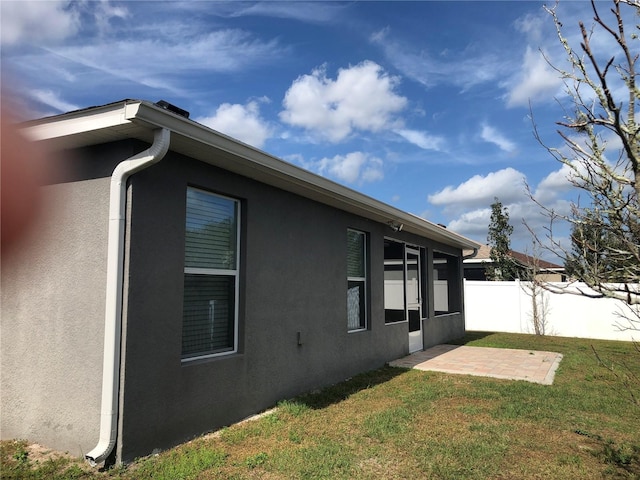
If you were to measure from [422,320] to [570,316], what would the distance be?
772 centimetres

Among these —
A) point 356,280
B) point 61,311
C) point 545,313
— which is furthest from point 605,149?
point 545,313

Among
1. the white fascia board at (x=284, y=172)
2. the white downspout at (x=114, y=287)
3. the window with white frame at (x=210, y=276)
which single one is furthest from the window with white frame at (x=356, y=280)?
the white downspout at (x=114, y=287)

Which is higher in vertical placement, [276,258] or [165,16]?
A: [165,16]

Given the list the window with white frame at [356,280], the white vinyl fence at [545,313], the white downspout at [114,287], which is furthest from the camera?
the white vinyl fence at [545,313]

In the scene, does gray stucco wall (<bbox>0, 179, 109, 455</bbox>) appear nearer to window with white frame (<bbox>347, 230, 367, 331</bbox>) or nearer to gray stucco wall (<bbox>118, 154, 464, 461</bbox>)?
gray stucco wall (<bbox>118, 154, 464, 461</bbox>)

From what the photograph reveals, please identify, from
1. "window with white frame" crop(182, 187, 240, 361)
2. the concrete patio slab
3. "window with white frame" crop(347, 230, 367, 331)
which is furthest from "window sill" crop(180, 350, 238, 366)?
the concrete patio slab

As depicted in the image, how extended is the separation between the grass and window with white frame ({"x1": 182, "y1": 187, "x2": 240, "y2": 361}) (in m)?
0.97

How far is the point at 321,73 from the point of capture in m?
10.3

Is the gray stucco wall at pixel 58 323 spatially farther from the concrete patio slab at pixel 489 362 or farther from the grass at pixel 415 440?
the concrete patio slab at pixel 489 362

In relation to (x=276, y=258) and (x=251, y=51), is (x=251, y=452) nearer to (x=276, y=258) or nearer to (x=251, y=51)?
(x=276, y=258)

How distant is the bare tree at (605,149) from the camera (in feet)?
5.95

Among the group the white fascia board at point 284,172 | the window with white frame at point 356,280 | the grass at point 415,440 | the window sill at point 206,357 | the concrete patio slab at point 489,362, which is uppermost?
the white fascia board at point 284,172

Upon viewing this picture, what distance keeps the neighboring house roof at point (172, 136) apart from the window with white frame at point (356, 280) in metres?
2.18

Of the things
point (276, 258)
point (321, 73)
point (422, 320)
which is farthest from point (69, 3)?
point (422, 320)
